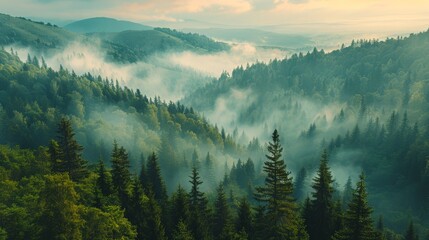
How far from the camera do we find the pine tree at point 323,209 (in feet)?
190

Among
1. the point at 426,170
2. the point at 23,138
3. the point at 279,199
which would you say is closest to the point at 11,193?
the point at 279,199

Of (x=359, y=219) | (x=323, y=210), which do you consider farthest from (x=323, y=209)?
(x=359, y=219)

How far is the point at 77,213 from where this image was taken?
119 ft

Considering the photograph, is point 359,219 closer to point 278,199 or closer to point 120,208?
point 278,199

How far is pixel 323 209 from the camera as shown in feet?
194

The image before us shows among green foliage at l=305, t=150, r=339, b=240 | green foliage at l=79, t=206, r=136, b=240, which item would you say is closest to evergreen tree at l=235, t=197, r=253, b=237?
green foliage at l=305, t=150, r=339, b=240

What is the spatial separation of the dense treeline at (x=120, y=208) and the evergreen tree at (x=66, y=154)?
0.13 meters

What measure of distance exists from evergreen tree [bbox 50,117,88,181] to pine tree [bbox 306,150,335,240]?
34.4 m

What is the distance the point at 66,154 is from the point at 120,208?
10313 mm

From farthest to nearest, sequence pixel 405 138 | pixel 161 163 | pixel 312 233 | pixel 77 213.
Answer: pixel 405 138 → pixel 161 163 → pixel 312 233 → pixel 77 213

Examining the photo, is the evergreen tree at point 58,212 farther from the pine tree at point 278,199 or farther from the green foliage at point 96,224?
the pine tree at point 278,199

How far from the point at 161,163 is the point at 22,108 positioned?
83892mm

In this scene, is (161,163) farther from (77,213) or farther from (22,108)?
(77,213)

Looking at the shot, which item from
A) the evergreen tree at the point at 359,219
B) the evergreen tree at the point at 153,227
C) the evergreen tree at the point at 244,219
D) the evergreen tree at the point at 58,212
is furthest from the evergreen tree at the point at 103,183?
the evergreen tree at the point at 359,219
